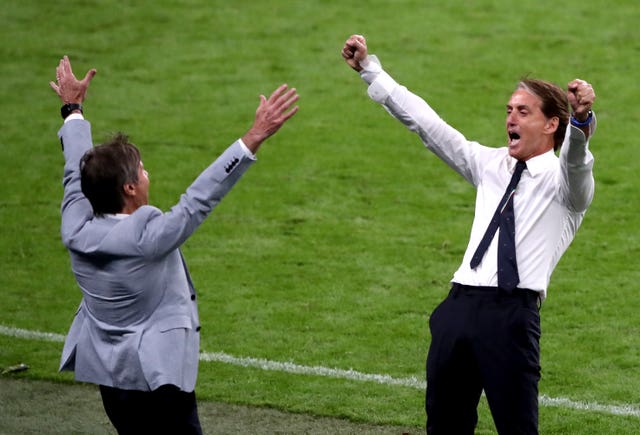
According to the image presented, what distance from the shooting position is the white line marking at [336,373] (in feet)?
24.9

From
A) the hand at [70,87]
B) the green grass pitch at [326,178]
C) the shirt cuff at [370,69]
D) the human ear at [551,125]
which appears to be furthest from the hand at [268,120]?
the green grass pitch at [326,178]

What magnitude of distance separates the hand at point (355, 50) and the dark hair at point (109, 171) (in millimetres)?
1136

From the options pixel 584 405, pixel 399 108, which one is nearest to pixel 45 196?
pixel 584 405

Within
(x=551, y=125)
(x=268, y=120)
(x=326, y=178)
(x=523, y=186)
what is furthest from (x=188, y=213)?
(x=326, y=178)

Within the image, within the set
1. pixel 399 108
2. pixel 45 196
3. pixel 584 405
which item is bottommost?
pixel 584 405

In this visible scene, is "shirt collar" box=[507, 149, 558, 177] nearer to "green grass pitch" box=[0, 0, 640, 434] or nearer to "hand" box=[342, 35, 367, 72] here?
"hand" box=[342, 35, 367, 72]

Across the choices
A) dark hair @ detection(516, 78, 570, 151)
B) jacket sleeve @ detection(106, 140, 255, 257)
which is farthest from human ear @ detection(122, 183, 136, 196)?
dark hair @ detection(516, 78, 570, 151)

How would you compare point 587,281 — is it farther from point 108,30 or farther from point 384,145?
point 108,30

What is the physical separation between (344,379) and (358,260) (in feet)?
8.76

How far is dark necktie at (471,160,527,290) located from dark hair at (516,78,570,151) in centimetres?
25

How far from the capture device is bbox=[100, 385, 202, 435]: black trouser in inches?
195

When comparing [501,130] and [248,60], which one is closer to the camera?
[501,130]

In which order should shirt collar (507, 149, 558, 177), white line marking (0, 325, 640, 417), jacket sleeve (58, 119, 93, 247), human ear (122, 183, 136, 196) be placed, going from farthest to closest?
white line marking (0, 325, 640, 417), shirt collar (507, 149, 558, 177), jacket sleeve (58, 119, 93, 247), human ear (122, 183, 136, 196)

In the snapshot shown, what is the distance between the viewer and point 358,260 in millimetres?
10766
